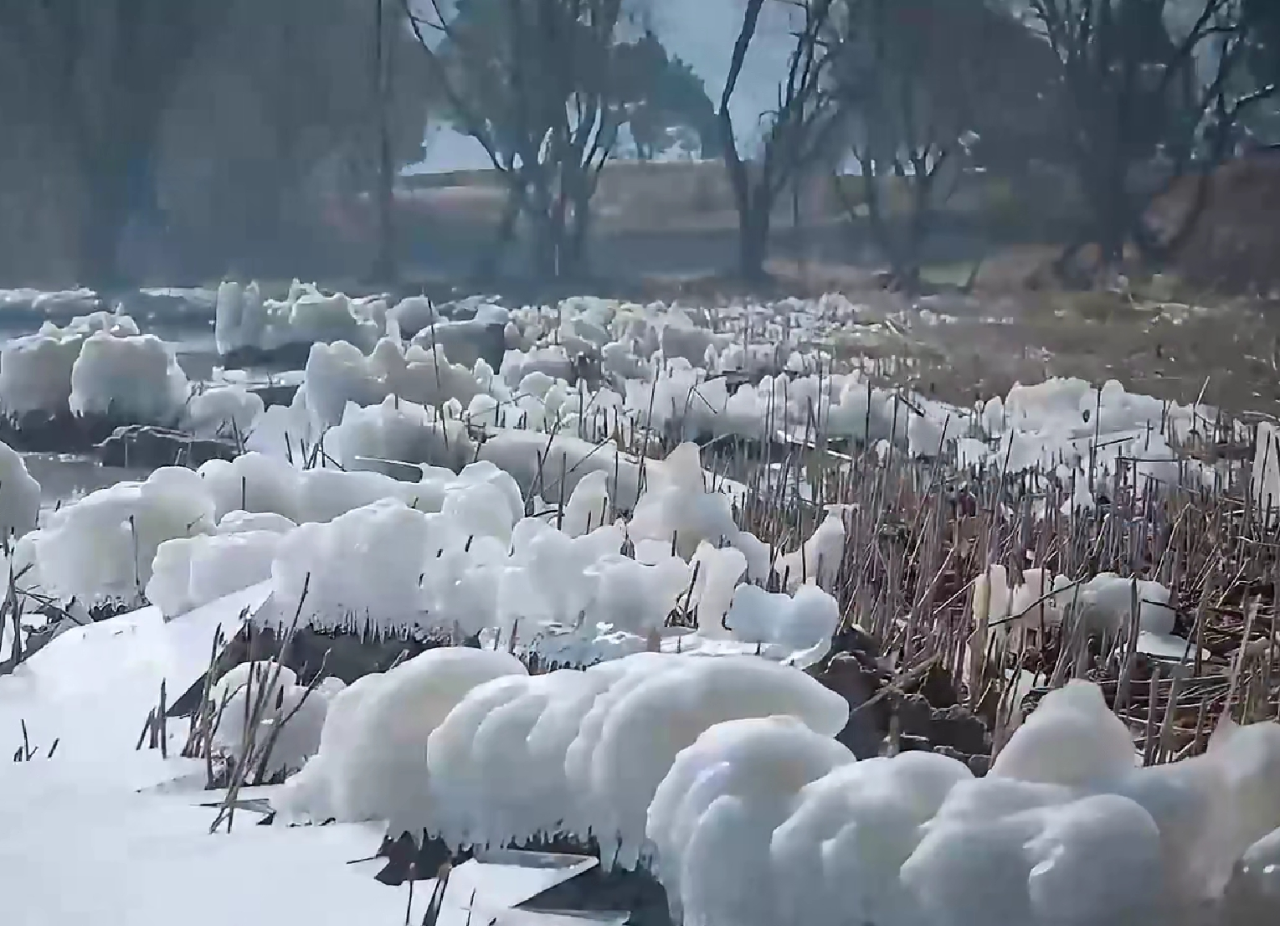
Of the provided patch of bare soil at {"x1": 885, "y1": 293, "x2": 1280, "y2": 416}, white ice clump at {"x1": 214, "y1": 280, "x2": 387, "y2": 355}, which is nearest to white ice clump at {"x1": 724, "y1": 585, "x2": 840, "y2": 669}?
patch of bare soil at {"x1": 885, "y1": 293, "x2": 1280, "y2": 416}

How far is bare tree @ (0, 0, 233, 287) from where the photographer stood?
1.46 m

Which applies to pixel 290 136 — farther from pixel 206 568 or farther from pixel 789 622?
pixel 789 622

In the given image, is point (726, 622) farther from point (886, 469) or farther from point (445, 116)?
point (445, 116)

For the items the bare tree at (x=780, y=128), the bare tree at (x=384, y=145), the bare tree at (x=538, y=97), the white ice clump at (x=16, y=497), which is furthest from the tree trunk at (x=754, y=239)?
the white ice clump at (x=16, y=497)

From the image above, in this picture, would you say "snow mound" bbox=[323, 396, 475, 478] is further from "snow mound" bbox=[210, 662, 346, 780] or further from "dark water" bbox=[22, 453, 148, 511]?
"snow mound" bbox=[210, 662, 346, 780]

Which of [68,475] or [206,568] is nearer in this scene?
[206,568]

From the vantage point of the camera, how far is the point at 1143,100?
1172 millimetres

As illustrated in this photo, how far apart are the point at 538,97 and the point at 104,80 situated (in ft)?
1.75

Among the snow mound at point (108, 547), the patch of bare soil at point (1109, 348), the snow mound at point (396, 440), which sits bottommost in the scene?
the snow mound at point (108, 547)

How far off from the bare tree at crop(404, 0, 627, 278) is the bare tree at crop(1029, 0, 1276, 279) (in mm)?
449

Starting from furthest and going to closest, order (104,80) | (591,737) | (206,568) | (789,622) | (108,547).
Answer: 1. (104,80)
2. (108,547)
3. (206,568)
4. (789,622)
5. (591,737)

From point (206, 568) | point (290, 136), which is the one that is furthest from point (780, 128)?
point (206, 568)

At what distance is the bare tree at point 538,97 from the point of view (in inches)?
52.9

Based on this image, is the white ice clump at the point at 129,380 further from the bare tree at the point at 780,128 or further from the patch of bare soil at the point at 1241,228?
the patch of bare soil at the point at 1241,228
